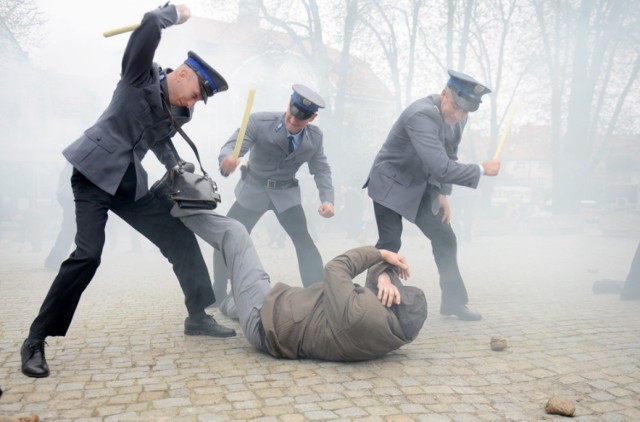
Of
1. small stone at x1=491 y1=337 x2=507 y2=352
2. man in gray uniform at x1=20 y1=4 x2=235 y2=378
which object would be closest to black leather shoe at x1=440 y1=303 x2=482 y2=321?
small stone at x1=491 y1=337 x2=507 y2=352

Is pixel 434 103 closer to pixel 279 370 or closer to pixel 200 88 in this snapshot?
pixel 200 88

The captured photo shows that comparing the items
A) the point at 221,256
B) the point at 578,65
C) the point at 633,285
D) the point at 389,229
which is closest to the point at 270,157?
the point at 221,256

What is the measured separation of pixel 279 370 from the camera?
308 cm

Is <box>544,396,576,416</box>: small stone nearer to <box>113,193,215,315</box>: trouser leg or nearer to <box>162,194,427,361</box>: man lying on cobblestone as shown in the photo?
<box>162,194,427,361</box>: man lying on cobblestone

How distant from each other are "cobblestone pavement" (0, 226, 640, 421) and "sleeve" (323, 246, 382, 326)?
352 mm

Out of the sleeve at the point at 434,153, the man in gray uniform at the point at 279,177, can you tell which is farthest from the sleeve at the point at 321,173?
the sleeve at the point at 434,153

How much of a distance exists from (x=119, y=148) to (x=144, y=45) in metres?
0.56

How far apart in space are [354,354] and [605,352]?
1.64 meters

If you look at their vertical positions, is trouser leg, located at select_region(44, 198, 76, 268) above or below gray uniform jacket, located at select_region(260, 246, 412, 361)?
below

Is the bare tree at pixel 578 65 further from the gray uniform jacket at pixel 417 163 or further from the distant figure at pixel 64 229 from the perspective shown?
the distant figure at pixel 64 229

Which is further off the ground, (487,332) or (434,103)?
(434,103)

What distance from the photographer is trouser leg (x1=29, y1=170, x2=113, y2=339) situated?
2953 millimetres

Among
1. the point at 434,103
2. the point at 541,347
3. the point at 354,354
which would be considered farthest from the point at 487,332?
the point at 434,103

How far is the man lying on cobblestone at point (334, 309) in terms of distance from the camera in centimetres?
296
